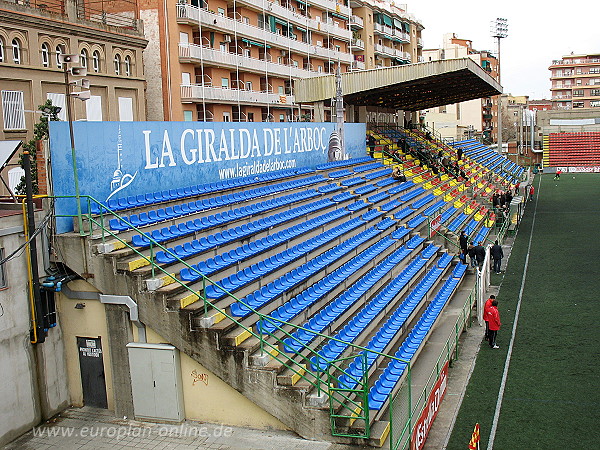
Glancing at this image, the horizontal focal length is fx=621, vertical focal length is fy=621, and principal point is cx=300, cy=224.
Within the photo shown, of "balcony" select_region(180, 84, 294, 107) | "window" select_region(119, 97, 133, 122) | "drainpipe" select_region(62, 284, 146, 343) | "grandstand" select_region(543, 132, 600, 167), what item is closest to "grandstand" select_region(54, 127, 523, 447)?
"drainpipe" select_region(62, 284, 146, 343)

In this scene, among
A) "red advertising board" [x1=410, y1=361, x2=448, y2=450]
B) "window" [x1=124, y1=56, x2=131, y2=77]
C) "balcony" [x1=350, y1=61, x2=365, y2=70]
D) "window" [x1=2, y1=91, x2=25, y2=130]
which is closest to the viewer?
"red advertising board" [x1=410, y1=361, x2=448, y2=450]

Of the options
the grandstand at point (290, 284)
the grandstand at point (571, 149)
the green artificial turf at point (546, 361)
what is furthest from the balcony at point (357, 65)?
the grandstand at point (290, 284)

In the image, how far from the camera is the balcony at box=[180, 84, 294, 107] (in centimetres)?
3487

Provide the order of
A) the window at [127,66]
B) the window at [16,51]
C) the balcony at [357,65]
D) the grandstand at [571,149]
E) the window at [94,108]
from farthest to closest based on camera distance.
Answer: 1. the grandstand at [571,149]
2. the balcony at [357,65]
3. the window at [127,66]
4. the window at [94,108]
5. the window at [16,51]

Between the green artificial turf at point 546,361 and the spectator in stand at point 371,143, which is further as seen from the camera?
the spectator in stand at point 371,143

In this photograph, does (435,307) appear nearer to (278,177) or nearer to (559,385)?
(559,385)

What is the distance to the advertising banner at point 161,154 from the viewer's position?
12.2 meters

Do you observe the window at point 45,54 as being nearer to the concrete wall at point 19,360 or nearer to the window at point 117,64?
the window at point 117,64

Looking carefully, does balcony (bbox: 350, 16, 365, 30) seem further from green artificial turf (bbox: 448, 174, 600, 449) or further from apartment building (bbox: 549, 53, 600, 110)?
apartment building (bbox: 549, 53, 600, 110)

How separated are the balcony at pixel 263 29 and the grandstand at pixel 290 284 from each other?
1621cm

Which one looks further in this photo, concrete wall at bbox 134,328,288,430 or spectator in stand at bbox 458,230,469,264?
spectator in stand at bbox 458,230,469,264

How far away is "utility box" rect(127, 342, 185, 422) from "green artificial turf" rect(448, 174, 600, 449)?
15.9 feet

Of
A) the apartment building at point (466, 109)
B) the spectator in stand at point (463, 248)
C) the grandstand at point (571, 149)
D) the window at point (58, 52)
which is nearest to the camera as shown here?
the spectator in stand at point (463, 248)

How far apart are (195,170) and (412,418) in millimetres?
9232
